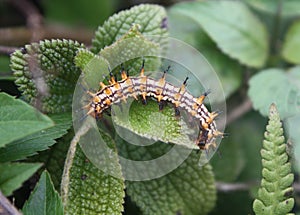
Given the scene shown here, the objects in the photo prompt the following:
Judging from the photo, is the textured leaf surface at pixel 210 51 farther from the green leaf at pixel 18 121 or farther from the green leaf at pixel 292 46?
the green leaf at pixel 18 121

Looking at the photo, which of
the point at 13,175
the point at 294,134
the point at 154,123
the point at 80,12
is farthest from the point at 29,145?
the point at 80,12

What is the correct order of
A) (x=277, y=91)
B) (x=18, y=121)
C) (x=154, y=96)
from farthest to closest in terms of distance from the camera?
(x=277, y=91) < (x=154, y=96) < (x=18, y=121)

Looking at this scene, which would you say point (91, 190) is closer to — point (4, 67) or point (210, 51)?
point (4, 67)

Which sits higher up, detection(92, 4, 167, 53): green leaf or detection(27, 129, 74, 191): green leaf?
detection(92, 4, 167, 53): green leaf

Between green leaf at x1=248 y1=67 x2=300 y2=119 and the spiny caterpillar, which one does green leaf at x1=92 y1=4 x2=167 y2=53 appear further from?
green leaf at x1=248 y1=67 x2=300 y2=119

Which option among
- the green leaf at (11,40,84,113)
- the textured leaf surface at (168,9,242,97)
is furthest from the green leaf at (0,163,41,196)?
the textured leaf surface at (168,9,242,97)

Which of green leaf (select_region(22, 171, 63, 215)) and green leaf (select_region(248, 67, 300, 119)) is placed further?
green leaf (select_region(248, 67, 300, 119))

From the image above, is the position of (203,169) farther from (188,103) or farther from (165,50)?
A: (165,50)

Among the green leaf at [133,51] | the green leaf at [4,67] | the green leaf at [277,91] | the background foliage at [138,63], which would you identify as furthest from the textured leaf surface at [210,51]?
the green leaf at [4,67]
